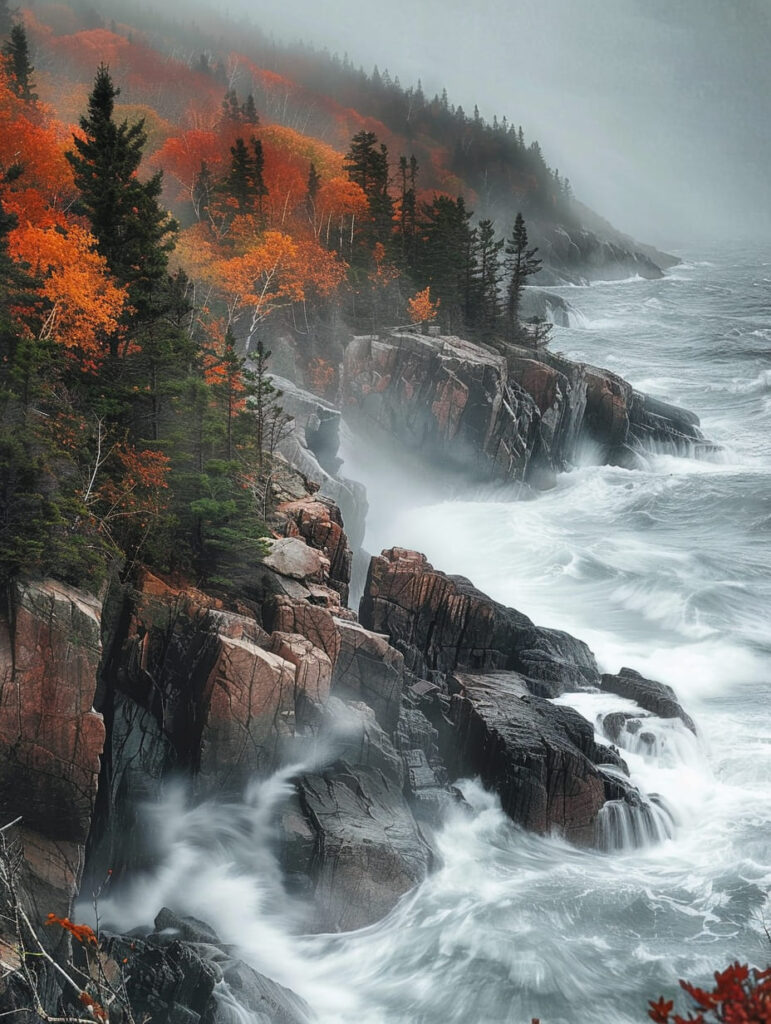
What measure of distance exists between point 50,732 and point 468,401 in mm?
37217

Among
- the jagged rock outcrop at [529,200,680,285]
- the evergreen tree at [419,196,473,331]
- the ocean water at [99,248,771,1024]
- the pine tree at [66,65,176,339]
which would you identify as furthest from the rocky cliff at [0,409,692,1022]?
the jagged rock outcrop at [529,200,680,285]

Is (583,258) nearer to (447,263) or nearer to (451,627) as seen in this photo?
(447,263)

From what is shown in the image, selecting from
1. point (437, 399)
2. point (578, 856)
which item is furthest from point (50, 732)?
point (437, 399)

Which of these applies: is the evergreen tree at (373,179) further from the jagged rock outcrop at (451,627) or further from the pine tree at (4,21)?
the pine tree at (4,21)

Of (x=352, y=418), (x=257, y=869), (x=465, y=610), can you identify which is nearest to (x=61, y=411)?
(x=257, y=869)

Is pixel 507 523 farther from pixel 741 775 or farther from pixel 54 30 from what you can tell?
pixel 54 30

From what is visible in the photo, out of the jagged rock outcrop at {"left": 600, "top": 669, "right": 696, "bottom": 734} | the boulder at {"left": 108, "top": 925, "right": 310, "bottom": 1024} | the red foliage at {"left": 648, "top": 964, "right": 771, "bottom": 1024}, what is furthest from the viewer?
the jagged rock outcrop at {"left": 600, "top": 669, "right": 696, "bottom": 734}

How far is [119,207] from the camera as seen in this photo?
84.1ft

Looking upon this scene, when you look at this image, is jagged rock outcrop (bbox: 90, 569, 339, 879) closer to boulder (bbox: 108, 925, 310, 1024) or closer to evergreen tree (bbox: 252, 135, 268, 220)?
boulder (bbox: 108, 925, 310, 1024)

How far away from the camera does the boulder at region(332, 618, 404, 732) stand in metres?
22.0

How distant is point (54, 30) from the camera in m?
112

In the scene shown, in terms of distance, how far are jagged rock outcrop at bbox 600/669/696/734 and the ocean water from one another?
895 millimetres

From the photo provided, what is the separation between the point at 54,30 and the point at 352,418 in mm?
101989

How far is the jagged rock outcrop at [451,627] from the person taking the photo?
27.9 metres
